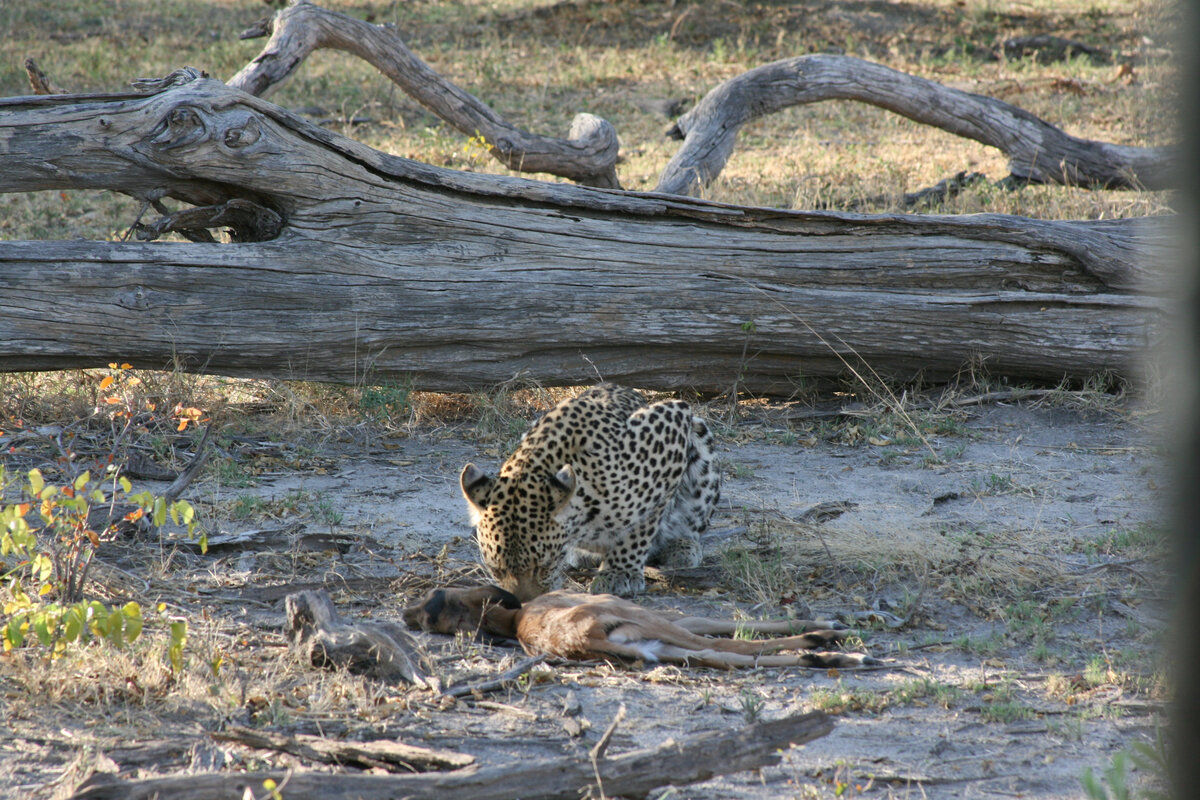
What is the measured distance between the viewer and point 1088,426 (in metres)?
7.45

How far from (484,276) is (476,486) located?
2393 mm

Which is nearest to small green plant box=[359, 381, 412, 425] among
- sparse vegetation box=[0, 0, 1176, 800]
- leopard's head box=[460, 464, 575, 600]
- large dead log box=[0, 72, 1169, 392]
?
sparse vegetation box=[0, 0, 1176, 800]

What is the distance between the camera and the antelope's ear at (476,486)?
16.3 feet

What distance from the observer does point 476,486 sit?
502cm

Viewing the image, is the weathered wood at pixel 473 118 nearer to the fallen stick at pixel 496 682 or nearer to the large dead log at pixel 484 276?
the large dead log at pixel 484 276

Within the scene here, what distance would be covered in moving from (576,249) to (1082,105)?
453 inches

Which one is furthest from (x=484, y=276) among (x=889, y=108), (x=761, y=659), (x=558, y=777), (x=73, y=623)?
(x=889, y=108)

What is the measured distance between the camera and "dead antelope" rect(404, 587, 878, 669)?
436cm

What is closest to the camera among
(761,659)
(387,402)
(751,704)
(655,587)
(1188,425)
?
(1188,425)

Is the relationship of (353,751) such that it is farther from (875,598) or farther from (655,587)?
(875,598)

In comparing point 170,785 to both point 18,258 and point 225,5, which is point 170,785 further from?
point 225,5

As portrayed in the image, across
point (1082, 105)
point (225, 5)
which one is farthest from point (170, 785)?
point (225, 5)

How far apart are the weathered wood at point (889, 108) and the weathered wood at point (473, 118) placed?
2.34 ft

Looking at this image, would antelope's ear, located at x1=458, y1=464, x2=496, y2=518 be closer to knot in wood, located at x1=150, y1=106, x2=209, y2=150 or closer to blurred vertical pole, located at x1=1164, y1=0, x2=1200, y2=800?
knot in wood, located at x1=150, y1=106, x2=209, y2=150
